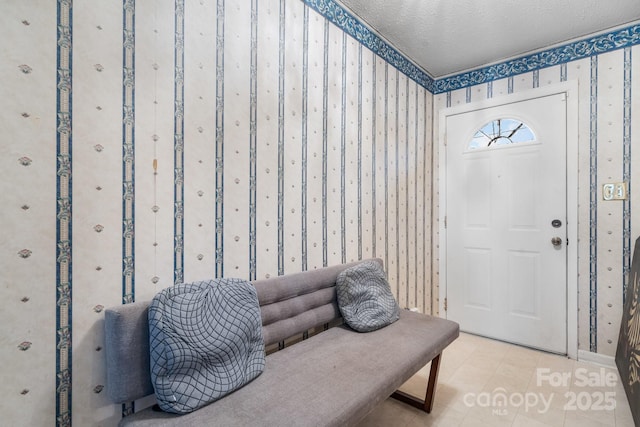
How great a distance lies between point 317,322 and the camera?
1815 mm

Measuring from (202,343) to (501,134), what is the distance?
9.82 ft

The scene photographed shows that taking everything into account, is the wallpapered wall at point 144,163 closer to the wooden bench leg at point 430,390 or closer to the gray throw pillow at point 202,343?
the gray throw pillow at point 202,343

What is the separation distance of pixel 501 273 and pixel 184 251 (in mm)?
2749

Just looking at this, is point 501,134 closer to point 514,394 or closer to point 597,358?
point 597,358

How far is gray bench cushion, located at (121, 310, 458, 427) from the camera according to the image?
3.53ft

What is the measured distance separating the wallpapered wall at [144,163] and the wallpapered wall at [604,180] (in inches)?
76.6

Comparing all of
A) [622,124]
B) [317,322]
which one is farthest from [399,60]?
[317,322]

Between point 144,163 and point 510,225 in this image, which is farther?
point 510,225

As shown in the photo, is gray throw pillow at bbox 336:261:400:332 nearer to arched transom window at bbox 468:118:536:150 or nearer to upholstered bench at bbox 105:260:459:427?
upholstered bench at bbox 105:260:459:427

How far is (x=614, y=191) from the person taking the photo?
2404 mm

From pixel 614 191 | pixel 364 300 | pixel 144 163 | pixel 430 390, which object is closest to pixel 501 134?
pixel 614 191

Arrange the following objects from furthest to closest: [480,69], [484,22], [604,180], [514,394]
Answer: [480,69] < [604,180] < [484,22] < [514,394]

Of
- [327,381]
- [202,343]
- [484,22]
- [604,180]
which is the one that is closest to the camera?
[202,343]

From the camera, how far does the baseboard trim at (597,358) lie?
2.42 meters
